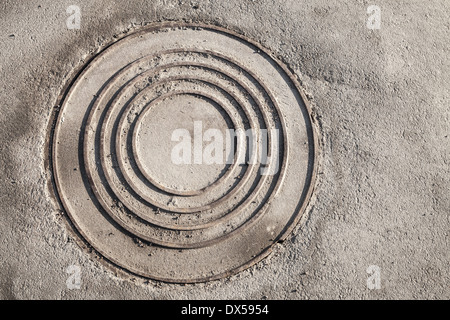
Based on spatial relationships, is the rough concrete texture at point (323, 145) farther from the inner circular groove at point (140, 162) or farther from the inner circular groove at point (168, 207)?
the inner circular groove at point (140, 162)

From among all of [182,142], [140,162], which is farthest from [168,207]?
[182,142]

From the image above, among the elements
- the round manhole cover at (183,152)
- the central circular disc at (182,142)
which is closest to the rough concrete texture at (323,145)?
the round manhole cover at (183,152)

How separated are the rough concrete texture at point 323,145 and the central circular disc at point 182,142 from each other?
152 centimetres

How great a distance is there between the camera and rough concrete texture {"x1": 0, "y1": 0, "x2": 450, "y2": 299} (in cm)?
609

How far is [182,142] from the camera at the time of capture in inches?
248

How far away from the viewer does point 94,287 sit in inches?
237

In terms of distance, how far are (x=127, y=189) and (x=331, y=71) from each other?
158 inches

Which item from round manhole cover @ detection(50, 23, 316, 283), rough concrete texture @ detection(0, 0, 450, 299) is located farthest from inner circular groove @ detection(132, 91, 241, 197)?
rough concrete texture @ detection(0, 0, 450, 299)

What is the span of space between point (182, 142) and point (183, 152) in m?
0.17

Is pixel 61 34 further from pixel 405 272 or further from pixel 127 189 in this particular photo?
pixel 405 272

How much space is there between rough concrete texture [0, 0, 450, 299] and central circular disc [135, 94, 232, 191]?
4.97 feet

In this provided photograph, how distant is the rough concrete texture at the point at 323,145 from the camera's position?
6090 millimetres

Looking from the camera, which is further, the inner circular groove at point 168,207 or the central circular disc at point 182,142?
the central circular disc at point 182,142
